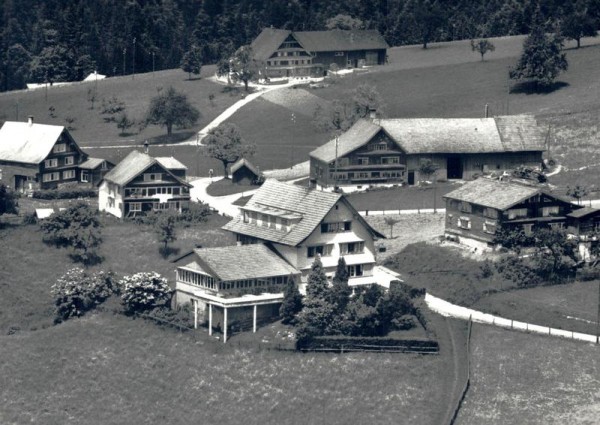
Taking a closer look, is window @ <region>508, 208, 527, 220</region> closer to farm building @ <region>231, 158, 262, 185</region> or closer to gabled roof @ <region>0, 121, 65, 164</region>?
farm building @ <region>231, 158, 262, 185</region>

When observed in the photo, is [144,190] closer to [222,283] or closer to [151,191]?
[151,191]

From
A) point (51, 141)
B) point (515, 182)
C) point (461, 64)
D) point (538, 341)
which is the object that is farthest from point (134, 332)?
point (461, 64)

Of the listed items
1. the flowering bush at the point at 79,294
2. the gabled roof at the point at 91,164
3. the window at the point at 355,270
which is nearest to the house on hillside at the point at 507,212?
the window at the point at 355,270

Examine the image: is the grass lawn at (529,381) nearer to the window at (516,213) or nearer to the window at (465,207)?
the window at (516,213)

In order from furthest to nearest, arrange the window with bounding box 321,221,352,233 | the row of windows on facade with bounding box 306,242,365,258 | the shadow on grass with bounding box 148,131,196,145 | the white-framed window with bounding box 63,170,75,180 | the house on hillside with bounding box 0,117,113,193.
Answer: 1. the shadow on grass with bounding box 148,131,196,145
2. the white-framed window with bounding box 63,170,75,180
3. the house on hillside with bounding box 0,117,113,193
4. the window with bounding box 321,221,352,233
5. the row of windows on facade with bounding box 306,242,365,258

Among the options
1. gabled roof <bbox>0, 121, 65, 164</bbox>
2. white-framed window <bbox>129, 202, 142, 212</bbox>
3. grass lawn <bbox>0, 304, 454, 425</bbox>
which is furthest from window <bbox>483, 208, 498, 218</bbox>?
gabled roof <bbox>0, 121, 65, 164</bbox>

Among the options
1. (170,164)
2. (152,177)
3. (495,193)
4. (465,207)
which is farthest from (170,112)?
(495,193)
